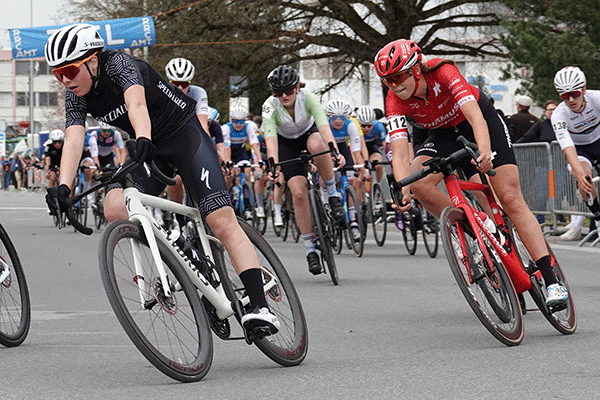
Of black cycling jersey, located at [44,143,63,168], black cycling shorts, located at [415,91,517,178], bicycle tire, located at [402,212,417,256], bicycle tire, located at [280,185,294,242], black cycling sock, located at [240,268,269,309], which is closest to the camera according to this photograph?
black cycling sock, located at [240,268,269,309]

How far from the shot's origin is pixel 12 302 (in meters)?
6.92

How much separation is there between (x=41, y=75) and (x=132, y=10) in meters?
107

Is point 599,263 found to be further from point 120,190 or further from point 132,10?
point 132,10

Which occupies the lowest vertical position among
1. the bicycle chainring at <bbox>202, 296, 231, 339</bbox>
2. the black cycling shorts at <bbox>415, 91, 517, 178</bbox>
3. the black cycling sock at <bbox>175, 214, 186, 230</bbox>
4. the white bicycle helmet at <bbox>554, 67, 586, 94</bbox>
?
the bicycle chainring at <bbox>202, 296, 231, 339</bbox>

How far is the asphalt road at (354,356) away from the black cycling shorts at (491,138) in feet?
3.51

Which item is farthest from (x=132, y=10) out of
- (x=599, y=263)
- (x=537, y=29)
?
(x=599, y=263)

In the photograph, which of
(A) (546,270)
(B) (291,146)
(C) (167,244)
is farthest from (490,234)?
(B) (291,146)

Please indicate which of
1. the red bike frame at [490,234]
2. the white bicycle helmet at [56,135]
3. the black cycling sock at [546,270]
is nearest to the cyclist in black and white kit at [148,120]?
the red bike frame at [490,234]

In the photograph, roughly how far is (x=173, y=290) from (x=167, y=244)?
0.22 meters

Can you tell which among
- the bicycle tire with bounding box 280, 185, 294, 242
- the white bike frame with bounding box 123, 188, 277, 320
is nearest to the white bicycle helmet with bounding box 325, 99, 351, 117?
the bicycle tire with bounding box 280, 185, 294, 242

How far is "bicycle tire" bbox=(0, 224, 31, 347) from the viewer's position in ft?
22.4

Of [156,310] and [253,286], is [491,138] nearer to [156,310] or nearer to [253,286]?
[253,286]

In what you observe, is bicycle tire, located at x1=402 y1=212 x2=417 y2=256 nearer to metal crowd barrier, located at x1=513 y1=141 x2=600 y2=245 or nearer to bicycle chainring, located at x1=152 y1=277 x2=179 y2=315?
metal crowd barrier, located at x1=513 y1=141 x2=600 y2=245

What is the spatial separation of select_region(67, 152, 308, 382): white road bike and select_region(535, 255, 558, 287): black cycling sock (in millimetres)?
1716
